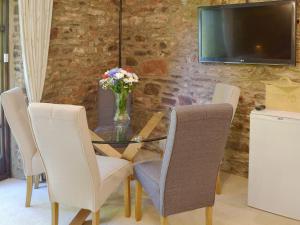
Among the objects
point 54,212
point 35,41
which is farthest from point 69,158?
point 35,41

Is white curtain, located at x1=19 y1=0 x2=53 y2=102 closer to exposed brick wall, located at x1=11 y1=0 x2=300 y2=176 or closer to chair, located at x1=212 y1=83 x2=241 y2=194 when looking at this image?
exposed brick wall, located at x1=11 y1=0 x2=300 y2=176

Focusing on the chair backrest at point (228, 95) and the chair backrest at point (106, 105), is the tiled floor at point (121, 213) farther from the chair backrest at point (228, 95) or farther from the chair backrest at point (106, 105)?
the chair backrest at point (228, 95)

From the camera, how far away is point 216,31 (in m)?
4.24

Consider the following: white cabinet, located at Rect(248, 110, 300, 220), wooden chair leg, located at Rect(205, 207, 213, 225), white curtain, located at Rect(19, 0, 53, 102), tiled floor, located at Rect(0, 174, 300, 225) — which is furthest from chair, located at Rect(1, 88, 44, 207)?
Result: white cabinet, located at Rect(248, 110, 300, 220)

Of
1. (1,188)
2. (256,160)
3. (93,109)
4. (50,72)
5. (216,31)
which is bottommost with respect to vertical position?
(1,188)

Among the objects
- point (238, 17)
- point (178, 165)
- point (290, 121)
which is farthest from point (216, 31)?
point (178, 165)

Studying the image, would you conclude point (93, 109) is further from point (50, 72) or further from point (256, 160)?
point (256, 160)

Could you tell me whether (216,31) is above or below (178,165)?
above

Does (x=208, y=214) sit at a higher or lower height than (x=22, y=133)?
lower

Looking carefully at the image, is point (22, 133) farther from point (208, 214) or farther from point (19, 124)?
point (208, 214)

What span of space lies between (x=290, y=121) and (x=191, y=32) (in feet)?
5.71

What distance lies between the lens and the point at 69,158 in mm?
2654

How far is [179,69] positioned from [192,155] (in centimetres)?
222

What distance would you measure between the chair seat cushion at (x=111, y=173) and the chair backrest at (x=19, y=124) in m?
0.68
